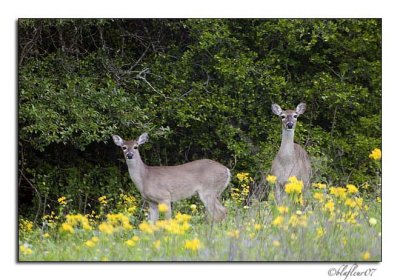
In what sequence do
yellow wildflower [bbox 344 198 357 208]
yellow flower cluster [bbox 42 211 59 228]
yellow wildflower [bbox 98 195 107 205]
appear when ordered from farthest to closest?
yellow wildflower [bbox 98 195 107 205]
yellow flower cluster [bbox 42 211 59 228]
yellow wildflower [bbox 344 198 357 208]

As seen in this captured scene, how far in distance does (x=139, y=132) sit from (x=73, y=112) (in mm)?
760

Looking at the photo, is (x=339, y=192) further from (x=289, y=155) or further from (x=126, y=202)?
(x=126, y=202)

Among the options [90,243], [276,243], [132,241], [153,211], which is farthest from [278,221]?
[153,211]

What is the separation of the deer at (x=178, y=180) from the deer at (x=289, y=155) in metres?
0.55

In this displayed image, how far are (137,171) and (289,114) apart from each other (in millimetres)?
1671

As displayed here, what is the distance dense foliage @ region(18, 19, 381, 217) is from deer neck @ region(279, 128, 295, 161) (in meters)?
0.08

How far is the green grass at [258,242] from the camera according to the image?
9805mm

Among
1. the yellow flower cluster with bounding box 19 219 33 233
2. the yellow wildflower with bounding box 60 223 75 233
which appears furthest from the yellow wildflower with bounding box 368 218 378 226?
the yellow flower cluster with bounding box 19 219 33 233

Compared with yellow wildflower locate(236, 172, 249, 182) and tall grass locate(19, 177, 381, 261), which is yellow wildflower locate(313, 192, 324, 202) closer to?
tall grass locate(19, 177, 381, 261)

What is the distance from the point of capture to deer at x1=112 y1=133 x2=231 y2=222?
11945 millimetres

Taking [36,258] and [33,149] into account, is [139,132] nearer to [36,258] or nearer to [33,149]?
[33,149]

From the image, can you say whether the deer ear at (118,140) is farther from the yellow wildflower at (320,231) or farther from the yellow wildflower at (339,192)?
the yellow wildflower at (320,231)

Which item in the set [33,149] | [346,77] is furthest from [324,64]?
[33,149]

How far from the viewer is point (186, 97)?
12070 millimetres
